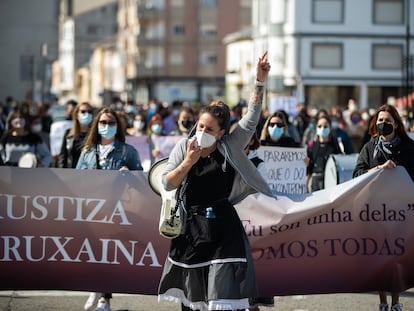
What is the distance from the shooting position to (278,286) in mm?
8562

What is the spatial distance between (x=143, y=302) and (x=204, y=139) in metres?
3.73

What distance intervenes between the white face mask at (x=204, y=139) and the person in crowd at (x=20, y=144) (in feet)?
25.4

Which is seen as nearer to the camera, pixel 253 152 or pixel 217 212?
pixel 217 212

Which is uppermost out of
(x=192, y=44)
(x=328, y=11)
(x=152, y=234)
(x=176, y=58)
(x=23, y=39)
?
(x=328, y=11)

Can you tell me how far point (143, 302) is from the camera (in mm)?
9953

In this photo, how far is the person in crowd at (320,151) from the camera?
1455 cm

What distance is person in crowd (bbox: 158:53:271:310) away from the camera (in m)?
6.72

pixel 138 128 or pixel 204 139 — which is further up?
pixel 204 139

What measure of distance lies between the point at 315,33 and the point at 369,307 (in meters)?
48.3

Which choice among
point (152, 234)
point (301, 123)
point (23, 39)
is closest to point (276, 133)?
point (152, 234)

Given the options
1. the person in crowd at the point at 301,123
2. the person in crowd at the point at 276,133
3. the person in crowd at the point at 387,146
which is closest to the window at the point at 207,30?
the person in crowd at the point at 301,123

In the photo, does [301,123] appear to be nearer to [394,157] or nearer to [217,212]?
[394,157]

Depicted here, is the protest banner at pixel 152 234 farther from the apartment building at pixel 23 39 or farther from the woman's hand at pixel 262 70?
the apartment building at pixel 23 39

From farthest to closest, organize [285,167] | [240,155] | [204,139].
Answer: [285,167], [240,155], [204,139]
